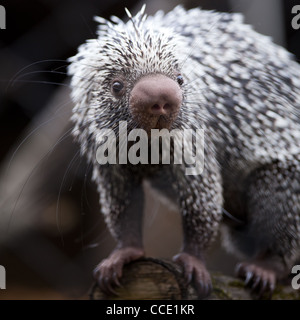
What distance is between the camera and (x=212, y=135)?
2207 millimetres

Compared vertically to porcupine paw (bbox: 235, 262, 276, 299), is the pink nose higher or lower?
higher

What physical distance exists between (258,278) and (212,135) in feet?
2.28

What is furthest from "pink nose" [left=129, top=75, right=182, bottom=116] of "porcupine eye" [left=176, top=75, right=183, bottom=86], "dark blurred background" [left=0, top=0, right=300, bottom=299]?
"dark blurred background" [left=0, top=0, right=300, bottom=299]

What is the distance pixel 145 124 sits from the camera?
6.14ft

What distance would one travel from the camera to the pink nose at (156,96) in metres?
1.79

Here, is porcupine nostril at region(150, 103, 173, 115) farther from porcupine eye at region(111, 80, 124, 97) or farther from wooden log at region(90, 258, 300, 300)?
wooden log at region(90, 258, 300, 300)

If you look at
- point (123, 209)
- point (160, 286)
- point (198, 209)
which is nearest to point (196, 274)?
point (160, 286)

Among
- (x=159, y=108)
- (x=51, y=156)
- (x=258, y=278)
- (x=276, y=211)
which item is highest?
(x=159, y=108)

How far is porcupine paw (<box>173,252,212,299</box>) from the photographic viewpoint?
207 cm

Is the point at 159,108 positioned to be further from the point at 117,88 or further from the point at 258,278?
the point at 258,278

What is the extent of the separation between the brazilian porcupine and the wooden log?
0.05 metres
